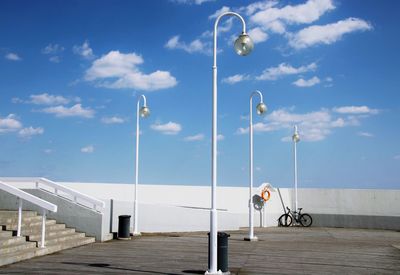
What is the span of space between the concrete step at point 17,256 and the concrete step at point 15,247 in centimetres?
Result: 15

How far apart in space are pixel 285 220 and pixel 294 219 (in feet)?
2.50

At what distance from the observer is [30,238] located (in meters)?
15.0

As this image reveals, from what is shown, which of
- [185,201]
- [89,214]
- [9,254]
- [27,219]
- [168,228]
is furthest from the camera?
[185,201]

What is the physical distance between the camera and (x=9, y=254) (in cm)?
1298

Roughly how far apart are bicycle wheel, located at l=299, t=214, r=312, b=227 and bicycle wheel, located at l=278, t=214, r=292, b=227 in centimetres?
79

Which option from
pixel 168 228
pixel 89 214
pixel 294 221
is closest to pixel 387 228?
pixel 294 221

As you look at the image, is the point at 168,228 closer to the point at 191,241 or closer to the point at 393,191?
the point at 191,241

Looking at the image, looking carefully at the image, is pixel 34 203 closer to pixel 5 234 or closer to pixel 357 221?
pixel 5 234

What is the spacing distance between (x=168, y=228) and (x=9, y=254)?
38.0 ft

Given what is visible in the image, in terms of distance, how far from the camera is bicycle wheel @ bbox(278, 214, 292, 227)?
31328mm

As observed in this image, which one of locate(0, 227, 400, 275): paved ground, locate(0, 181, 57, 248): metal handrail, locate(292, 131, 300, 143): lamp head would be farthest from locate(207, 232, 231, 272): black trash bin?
locate(292, 131, 300, 143): lamp head

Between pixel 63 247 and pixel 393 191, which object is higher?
pixel 393 191

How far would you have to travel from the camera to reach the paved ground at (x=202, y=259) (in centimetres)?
1179

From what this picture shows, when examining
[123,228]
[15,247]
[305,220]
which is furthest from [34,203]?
[305,220]
